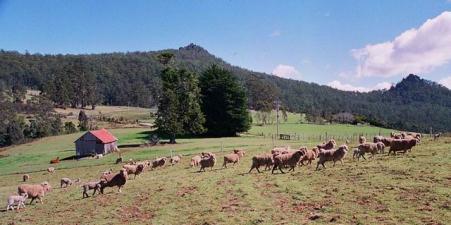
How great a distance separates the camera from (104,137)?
76.2 meters

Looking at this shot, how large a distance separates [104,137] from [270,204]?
59996 millimetres

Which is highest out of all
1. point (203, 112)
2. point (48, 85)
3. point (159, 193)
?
point (48, 85)

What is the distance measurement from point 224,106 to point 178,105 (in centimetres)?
1398

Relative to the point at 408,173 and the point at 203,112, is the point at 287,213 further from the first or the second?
the point at 203,112

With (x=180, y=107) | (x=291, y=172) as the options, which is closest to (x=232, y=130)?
(x=180, y=107)

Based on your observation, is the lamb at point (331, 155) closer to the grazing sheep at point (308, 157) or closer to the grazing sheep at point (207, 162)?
the grazing sheep at point (308, 157)

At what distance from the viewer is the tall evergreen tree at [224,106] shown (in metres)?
92.4

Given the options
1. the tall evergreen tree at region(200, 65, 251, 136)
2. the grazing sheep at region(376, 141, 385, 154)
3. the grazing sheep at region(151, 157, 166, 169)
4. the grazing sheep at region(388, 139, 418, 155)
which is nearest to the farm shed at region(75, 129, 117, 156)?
the tall evergreen tree at region(200, 65, 251, 136)

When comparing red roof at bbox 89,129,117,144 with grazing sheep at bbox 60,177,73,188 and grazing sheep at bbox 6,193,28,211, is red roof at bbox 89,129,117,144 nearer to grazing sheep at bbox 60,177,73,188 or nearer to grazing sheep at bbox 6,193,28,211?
grazing sheep at bbox 60,177,73,188

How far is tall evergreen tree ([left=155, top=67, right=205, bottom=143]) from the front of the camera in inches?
3132

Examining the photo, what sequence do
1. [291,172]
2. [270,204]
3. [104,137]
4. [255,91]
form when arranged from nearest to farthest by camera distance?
[270,204]
[291,172]
[104,137]
[255,91]

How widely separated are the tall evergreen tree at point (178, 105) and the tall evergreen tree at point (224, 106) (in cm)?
732

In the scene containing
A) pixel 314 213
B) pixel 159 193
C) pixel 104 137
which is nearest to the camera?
pixel 314 213

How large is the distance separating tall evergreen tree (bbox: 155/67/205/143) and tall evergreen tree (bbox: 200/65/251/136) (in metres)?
7.32
